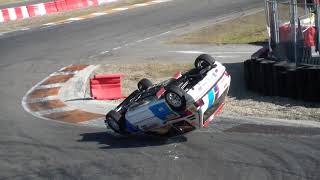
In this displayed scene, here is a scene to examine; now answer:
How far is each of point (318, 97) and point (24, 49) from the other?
14.0 m

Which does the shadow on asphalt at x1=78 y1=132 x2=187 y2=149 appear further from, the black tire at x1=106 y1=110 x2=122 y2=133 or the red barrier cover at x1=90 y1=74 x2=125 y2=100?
the red barrier cover at x1=90 y1=74 x2=125 y2=100

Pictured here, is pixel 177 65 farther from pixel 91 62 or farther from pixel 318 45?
pixel 318 45

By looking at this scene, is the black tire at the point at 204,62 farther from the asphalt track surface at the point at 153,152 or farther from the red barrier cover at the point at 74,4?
the red barrier cover at the point at 74,4

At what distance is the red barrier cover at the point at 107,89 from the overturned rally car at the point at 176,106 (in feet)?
12.0

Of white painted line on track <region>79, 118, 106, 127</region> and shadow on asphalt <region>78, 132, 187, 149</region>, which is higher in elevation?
shadow on asphalt <region>78, 132, 187, 149</region>

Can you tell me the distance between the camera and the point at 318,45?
12469 millimetres

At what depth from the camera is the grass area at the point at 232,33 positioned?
22.5m

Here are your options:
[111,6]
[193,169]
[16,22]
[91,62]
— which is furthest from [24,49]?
[193,169]

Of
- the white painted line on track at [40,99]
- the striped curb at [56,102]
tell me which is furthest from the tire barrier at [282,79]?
the white painted line on track at [40,99]

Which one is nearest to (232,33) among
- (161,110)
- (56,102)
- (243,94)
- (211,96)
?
(243,94)

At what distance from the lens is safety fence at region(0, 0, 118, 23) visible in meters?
34.3

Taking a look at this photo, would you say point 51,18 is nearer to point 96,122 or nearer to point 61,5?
point 61,5

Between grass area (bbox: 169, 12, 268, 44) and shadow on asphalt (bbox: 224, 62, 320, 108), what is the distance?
224 inches

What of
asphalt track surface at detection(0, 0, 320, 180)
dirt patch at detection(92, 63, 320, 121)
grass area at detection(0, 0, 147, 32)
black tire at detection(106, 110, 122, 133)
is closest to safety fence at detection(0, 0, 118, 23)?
grass area at detection(0, 0, 147, 32)
